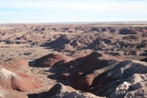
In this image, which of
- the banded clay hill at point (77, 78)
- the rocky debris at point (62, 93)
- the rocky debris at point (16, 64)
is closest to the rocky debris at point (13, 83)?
the banded clay hill at point (77, 78)

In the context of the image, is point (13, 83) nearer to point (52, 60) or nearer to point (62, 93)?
point (62, 93)

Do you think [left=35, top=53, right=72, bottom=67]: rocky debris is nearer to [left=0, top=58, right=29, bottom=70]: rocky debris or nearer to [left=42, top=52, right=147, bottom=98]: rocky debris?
[left=0, top=58, right=29, bottom=70]: rocky debris

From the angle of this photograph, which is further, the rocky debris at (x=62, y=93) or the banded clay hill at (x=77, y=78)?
the banded clay hill at (x=77, y=78)

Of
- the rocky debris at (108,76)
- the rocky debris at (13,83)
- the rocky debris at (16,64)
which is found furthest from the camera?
the rocky debris at (16,64)

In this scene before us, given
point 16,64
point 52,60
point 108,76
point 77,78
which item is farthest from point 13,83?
point 52,60

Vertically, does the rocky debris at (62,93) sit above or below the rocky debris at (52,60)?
above

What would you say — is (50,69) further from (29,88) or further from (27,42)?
(27,42)

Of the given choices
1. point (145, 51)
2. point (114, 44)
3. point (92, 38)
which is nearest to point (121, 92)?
point (145, 51)

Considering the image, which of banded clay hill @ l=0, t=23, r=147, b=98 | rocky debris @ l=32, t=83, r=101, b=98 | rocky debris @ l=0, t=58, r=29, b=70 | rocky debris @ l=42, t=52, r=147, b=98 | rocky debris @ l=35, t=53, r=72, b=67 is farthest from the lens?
rocky debris @ l=35, t=53, r=72, b=67

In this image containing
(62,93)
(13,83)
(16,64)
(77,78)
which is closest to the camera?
(62,93)

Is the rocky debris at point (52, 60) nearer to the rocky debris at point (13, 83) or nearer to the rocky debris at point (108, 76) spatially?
the rocky debris at point (108, 76)

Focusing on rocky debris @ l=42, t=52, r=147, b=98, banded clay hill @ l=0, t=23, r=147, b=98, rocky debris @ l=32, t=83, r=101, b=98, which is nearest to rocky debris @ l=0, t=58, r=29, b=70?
banded clay hill @ l=0, t=23, r=147, b=98
